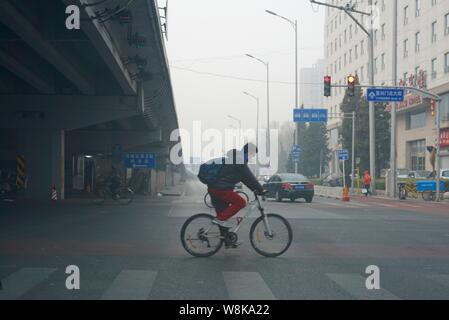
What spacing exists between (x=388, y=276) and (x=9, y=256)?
5724 mm

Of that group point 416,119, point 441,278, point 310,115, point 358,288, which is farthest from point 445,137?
point 358,288

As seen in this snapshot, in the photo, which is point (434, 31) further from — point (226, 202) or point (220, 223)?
point (220, 223)

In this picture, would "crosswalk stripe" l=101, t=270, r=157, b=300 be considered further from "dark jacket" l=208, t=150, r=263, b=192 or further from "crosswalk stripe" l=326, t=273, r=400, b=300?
"crosswalk stripe" l=326, t=273, r=400, b=300

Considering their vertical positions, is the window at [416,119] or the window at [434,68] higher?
the window at [434,68]

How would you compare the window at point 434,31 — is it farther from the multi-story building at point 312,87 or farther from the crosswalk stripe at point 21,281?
the multi-story building at point 312,87

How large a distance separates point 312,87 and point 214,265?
162785 mm

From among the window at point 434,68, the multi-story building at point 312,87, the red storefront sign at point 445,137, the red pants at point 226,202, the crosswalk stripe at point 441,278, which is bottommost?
the crosswalk stripe at point 441,278

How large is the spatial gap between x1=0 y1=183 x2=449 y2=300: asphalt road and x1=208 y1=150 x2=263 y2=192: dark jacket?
1.14m

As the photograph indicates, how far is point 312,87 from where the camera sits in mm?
169000

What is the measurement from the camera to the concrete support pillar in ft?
98.9

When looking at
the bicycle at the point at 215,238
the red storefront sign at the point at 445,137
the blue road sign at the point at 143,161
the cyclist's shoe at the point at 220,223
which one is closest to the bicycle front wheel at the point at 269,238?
the bicycle at the point at 215,238

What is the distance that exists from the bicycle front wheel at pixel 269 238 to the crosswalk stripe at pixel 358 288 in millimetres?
1670

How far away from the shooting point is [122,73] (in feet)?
71.0

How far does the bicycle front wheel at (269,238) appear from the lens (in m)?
10.1
